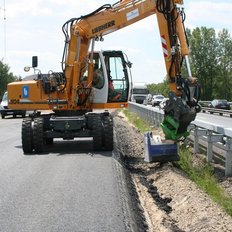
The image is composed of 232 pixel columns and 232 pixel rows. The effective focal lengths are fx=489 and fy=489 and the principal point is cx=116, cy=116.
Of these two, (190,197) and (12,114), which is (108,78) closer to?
(190,197)

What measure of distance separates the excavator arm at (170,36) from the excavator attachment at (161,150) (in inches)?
7.2

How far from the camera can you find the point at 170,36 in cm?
1104

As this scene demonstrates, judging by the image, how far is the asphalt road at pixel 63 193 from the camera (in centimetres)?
650

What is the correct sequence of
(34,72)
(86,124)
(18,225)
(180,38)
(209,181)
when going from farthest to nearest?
→ (34,72)
(86,124)
(180,38)
(209,181)
(18,225)

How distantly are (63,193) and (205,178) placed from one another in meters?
2.61

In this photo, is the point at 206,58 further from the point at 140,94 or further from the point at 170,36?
the point at 170,36

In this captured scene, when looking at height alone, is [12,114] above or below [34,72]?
below

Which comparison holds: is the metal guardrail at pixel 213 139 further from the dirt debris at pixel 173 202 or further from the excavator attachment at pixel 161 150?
the excavator attachment at pixel 161 150

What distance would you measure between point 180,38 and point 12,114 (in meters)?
26.9

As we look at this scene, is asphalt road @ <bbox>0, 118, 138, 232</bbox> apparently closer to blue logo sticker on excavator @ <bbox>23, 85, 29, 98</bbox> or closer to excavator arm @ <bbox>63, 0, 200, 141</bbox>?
excavator arm @ <bbox>63, 0, 200, 141</bbox>

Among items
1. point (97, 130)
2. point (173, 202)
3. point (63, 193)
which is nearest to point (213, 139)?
point (173, 202)

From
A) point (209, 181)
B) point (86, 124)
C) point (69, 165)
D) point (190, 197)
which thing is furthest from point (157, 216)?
point (86, 124)

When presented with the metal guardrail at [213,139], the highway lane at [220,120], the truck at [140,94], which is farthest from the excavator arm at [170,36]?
the truck at [140,94]

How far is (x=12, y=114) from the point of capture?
119ft
